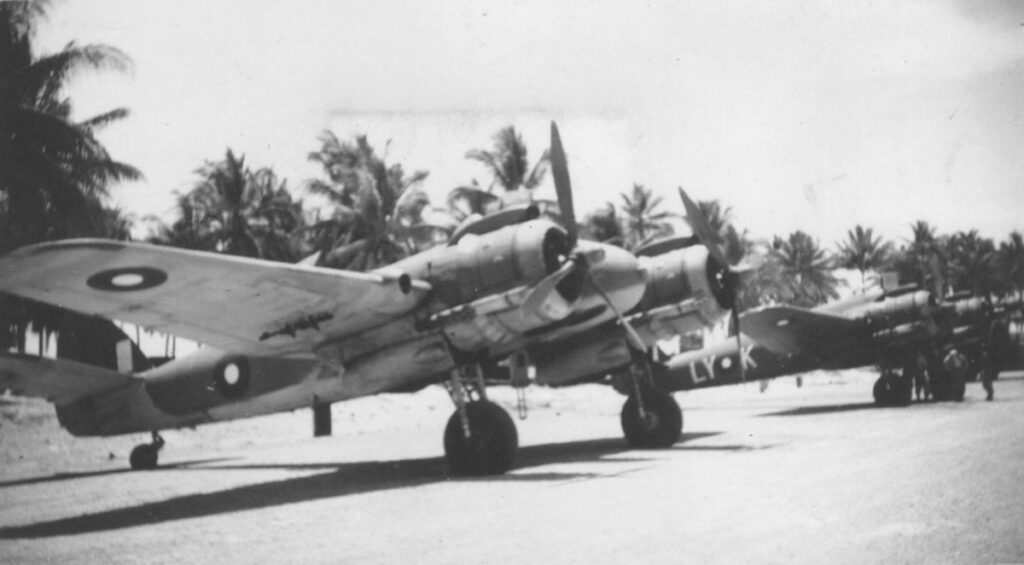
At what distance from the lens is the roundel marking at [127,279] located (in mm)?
7070

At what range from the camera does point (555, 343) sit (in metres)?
13.1

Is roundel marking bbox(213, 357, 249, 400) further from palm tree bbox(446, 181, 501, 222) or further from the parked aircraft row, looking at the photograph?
palm tree bbox(446, 181, 501, 222)

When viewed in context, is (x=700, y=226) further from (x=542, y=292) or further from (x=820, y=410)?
(x=820, y=410)

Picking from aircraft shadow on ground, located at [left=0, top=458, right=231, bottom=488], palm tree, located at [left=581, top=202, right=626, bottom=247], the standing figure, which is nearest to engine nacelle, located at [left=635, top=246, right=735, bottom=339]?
aircraft shadow on ground, located at [left=0, top=458, right=231, bottom=488]

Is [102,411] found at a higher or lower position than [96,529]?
higher

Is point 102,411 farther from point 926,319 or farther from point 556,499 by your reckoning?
point 926,319

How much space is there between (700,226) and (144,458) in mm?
10284

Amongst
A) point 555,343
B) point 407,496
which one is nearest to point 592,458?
point 555,343

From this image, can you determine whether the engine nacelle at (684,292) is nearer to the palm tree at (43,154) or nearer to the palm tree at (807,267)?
the palm tree at (43,154)

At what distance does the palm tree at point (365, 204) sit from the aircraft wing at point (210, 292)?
71.0 feet

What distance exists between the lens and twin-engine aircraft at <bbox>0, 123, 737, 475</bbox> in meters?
7.73

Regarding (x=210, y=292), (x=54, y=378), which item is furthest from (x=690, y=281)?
(x=54, y=378)

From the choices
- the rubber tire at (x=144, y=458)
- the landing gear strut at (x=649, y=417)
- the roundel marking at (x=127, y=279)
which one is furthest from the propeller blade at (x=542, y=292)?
the rubber tire at (x=144, y=458)

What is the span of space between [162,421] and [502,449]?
232 inches
